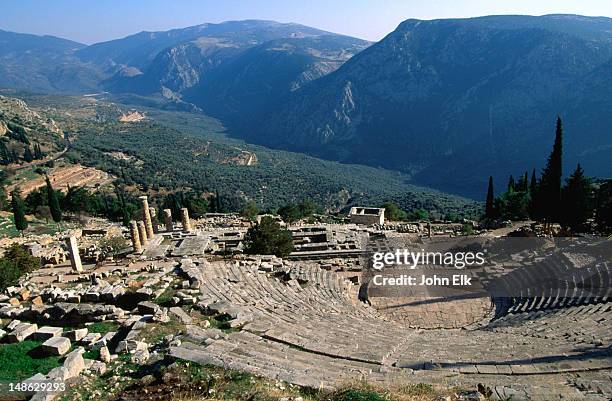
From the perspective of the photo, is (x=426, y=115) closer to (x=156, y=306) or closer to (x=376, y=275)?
(x=376, y=275)

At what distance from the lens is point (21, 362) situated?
11531 mm

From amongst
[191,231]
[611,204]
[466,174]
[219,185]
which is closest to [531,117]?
[466,174]

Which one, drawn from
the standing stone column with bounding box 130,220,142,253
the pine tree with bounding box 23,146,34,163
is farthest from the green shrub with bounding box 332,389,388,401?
the pine tree with bounding box 23,146,34,163

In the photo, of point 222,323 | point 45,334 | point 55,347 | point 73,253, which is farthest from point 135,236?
point 55,347

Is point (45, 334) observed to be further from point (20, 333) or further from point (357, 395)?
point (357, 395)

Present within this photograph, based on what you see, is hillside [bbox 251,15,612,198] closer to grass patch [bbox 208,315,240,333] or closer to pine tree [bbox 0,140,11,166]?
pine tree [bbox 0,140,11,166]

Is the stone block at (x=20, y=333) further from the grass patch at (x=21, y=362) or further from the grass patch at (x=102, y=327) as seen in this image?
the grass patch at (x=102, y=327)

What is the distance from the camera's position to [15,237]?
41500 millimetres

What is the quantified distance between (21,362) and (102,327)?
9.71 ft

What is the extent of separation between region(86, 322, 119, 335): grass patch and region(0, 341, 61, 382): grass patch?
1802 mm

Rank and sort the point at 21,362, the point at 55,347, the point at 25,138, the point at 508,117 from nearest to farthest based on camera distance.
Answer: the point at 21,362, the point at 55,347, the point at 25,138, the point at 508,117

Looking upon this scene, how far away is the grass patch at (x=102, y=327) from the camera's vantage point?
14.1 meters

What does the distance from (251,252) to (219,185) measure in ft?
250

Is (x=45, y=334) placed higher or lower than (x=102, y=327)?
higher
